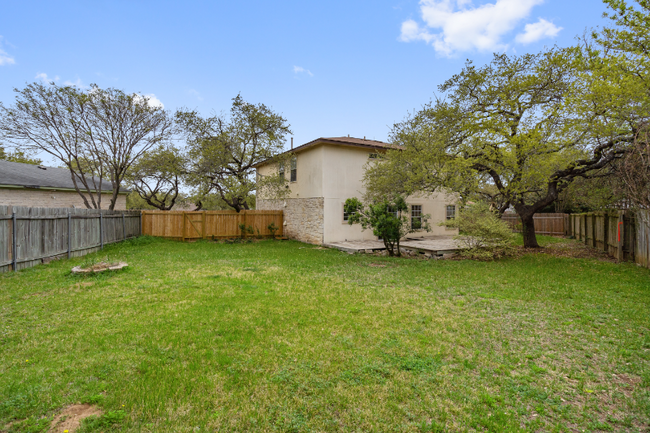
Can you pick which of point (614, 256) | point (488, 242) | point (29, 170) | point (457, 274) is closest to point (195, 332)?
point (457, 274)

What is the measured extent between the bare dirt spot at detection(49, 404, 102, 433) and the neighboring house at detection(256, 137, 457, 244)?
12.1 meters

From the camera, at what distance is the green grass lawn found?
8.08 ft

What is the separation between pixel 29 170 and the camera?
58.1 ft

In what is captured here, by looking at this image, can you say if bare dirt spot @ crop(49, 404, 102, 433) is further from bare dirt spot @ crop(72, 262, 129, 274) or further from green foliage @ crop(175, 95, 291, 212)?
green foliage @ crop(175, 95, 291, 212)

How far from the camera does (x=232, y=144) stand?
1606cm

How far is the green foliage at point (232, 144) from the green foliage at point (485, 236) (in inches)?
370

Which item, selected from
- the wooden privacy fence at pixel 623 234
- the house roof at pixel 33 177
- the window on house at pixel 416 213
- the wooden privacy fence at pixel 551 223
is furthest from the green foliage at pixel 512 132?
the house roof at pixel 33 177

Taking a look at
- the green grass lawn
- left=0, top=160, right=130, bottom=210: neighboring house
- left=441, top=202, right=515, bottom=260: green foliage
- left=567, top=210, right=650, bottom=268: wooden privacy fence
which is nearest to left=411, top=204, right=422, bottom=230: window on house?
left=441, top=202, right=515, bottom=260: green foliage

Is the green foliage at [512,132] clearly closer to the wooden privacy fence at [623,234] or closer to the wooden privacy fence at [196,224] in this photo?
the wooden privacy fence at [623,234]

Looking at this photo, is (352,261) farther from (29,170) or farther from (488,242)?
(29,170)

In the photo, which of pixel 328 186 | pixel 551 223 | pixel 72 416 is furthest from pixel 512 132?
pixel 72 416

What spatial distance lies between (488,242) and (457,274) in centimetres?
296

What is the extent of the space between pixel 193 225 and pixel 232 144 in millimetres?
4471

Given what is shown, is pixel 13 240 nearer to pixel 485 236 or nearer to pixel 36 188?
pixel 36 188
